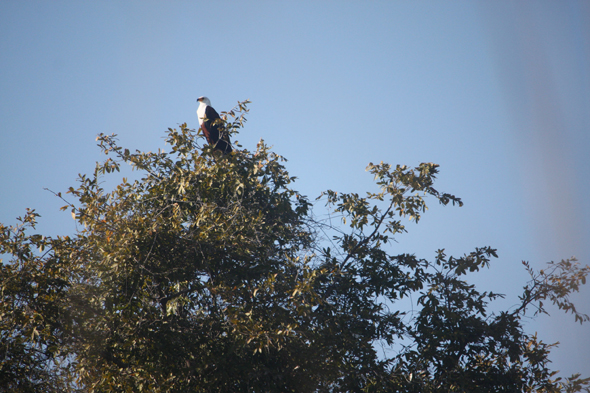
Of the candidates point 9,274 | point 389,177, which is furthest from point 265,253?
point 9,274

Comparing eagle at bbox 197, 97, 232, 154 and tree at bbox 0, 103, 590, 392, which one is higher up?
eagle at bbox 197, 97, 232, 154

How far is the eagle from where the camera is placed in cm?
697

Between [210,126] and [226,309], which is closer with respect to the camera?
[226,309]

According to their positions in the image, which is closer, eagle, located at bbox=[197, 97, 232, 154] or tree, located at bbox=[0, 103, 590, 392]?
tree, located at bbox=[0, 103, 590, 392]

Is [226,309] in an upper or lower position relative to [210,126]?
lower

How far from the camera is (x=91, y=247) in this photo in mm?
4660

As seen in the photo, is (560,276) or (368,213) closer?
(560,276)

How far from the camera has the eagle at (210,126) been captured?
6.97m

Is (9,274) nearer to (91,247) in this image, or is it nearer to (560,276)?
(91,247)

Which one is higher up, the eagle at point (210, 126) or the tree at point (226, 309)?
the eagle at point (210, 126)

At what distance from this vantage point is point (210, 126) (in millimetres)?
7738

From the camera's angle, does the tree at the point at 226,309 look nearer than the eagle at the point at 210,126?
Yes

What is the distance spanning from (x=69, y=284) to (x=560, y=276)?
528 cm

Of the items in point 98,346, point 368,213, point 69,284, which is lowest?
point 98,346
